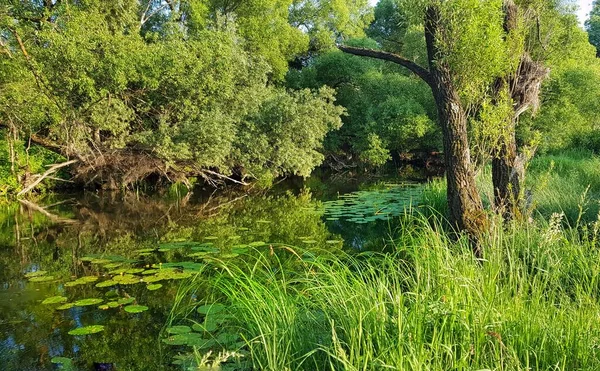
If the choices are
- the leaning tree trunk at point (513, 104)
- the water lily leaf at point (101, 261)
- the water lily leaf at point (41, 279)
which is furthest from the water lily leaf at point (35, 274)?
the leaning tree trunk at point (513, 104)

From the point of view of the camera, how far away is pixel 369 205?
12.7 meters

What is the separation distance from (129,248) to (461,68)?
6324 mm

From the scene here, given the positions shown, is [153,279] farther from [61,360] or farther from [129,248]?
[129,248]

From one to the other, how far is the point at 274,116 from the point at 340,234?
26.6 ft

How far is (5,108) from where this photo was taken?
42.0 ft

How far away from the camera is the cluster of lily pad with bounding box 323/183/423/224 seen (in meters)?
11.1

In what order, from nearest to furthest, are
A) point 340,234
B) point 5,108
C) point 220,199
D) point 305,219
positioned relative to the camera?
1. point 340,234
2. point 305,219
3. point 5,108
4. point 220,199

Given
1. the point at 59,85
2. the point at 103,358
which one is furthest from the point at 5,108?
the point at 103,358

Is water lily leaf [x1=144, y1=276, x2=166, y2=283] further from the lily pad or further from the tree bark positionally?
the tree bark

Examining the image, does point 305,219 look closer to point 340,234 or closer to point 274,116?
point 340,234

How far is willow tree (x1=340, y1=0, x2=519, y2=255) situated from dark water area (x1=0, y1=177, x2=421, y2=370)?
42.9 inches

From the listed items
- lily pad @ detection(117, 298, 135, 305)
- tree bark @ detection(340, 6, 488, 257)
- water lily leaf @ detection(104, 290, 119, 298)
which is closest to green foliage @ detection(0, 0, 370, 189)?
water lily leaf @ detection(104, 290, 119, 298)

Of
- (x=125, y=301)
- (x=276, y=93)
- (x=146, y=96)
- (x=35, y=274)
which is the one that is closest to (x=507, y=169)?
(x=125, y=301)

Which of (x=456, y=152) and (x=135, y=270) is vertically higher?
(x=456, y=152)
